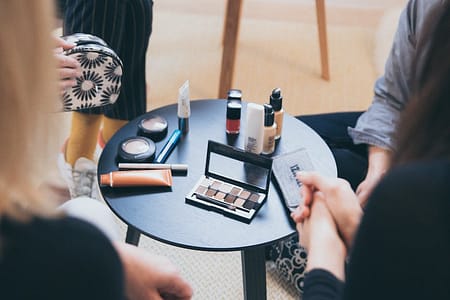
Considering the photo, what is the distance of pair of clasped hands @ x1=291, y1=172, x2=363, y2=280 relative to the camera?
0.84 meters

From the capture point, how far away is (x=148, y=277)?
836 mm

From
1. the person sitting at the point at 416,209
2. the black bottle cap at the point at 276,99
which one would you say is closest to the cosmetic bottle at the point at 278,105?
the black bottle cap at the point at 276,99

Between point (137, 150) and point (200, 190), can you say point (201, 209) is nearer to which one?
point (200, 190)

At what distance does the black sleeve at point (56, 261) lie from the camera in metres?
0.54

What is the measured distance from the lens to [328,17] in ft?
8.13

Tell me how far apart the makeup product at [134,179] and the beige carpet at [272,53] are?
716 mm

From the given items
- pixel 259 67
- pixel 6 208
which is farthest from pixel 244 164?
pixel 259 67

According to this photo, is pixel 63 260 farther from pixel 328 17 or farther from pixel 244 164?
pixel 328 17

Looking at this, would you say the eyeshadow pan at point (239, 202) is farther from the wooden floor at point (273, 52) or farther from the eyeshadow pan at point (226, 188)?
the wooden floor at point (273, 52)

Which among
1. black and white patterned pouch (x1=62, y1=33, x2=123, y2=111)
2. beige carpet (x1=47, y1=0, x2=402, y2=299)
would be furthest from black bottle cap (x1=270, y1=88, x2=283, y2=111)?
beige carpet (x1=47, y1=0, x2=402, y2=299)

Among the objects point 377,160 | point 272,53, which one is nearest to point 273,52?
point 272,53

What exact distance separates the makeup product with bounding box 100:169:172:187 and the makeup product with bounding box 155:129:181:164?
0.21ft

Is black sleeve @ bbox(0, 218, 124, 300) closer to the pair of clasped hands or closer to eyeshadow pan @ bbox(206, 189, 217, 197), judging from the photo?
the pair of clasped hands

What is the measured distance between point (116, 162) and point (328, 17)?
1601 millimetres
